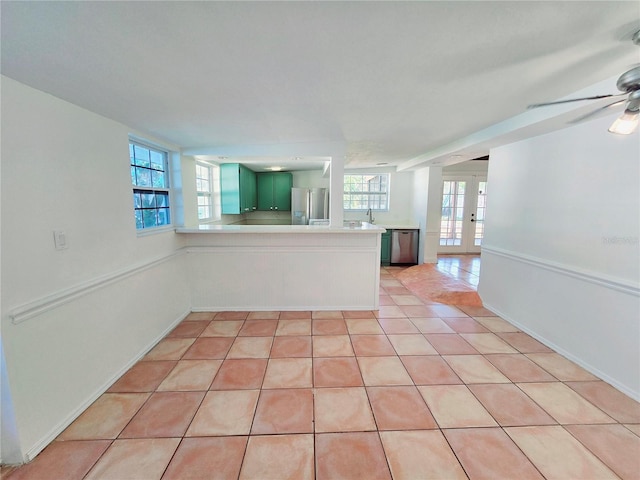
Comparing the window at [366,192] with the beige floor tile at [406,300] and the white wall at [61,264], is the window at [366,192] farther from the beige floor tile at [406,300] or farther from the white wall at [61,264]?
the white wall at [61,264]

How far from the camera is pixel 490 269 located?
11.3 ft

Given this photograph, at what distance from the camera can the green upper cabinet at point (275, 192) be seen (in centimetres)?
565

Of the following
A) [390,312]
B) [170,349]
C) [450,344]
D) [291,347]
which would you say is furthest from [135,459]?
[390,312]

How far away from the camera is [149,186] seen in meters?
2.75

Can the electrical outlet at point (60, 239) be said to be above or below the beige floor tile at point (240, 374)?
above

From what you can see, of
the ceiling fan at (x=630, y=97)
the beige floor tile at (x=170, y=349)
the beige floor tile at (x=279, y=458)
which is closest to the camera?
the ceiling fan at (x=630, y=97)

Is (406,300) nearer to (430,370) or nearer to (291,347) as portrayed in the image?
(430,370)

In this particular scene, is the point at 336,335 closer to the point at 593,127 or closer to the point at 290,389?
the point at 290,389

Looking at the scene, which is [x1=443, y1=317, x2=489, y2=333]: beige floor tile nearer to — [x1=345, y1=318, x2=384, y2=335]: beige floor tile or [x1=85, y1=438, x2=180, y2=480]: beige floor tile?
[x1=345, y1=318, x2=384, y2=335]: beige floor tile

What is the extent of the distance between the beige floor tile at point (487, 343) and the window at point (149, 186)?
11.3 ft

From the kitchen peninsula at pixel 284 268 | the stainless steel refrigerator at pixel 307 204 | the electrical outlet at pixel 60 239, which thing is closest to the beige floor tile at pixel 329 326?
the kitchen peninsula at pixel 284 268

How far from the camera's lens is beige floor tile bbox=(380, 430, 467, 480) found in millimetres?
1388

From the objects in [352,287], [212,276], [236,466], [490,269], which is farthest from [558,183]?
[212,276]

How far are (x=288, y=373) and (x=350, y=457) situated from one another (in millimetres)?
838
